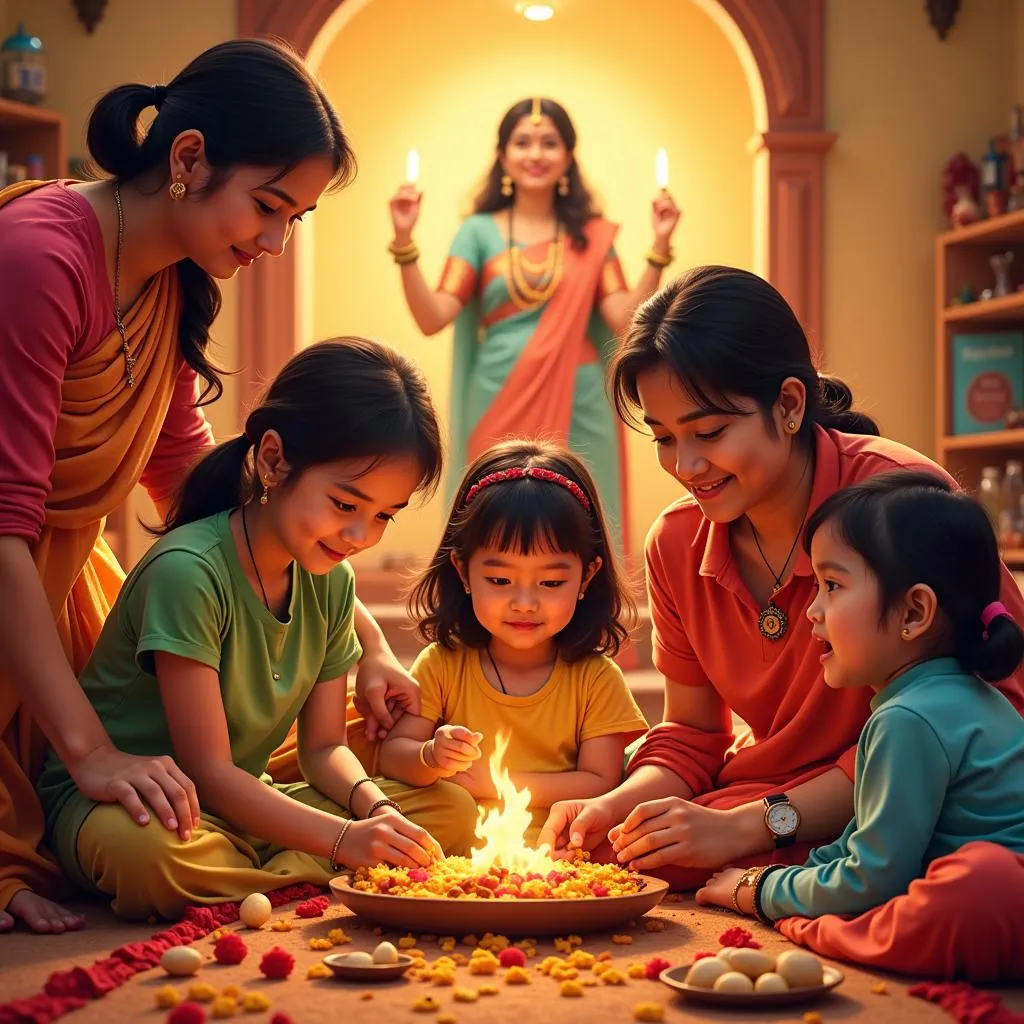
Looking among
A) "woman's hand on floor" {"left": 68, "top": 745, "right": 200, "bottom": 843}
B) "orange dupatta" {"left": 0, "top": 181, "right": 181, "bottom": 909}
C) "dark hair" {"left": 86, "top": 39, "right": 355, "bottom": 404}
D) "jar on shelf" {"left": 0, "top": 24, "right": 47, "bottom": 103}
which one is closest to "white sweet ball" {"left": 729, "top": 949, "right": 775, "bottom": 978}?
"woman's hand on floor" {"left": 68, "top": 745, "right": 200, "bottom": 843}

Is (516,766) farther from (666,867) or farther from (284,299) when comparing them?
(284,299)

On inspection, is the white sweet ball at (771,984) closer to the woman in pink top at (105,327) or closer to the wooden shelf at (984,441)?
the woman in pink top at (105,327)

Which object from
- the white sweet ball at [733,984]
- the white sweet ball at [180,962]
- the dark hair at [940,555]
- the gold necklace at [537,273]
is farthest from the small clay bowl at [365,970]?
the gold necklace at [537,273]

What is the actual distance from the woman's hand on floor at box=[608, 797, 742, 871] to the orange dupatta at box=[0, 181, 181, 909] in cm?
85

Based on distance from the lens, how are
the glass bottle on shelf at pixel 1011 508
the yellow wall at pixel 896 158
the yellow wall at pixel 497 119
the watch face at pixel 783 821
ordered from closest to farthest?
the watch face at pixel 783 821
the glass bottle on shelf at pixel 1011 508
the yellow wall at pixel 896 158
the yellow wall at pixel 497 119

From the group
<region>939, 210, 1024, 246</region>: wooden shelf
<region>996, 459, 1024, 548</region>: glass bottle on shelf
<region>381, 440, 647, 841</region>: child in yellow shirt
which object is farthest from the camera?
<region>996, 459, 1024, 548</region>: glass bottle on shelf

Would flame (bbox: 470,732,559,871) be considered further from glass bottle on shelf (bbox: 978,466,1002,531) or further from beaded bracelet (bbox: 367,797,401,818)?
glass bottle on shelf (bbox: 978,466,1002,531)

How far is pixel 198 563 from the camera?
2.33 metres

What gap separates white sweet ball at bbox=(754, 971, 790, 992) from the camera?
170cm

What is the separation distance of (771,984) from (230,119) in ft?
4.59

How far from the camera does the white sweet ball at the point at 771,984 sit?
1699 mm

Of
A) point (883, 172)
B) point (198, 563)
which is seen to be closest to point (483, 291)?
point (883, 172)

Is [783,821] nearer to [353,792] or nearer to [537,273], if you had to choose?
[353,792]

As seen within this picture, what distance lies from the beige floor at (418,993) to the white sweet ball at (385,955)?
3cm
